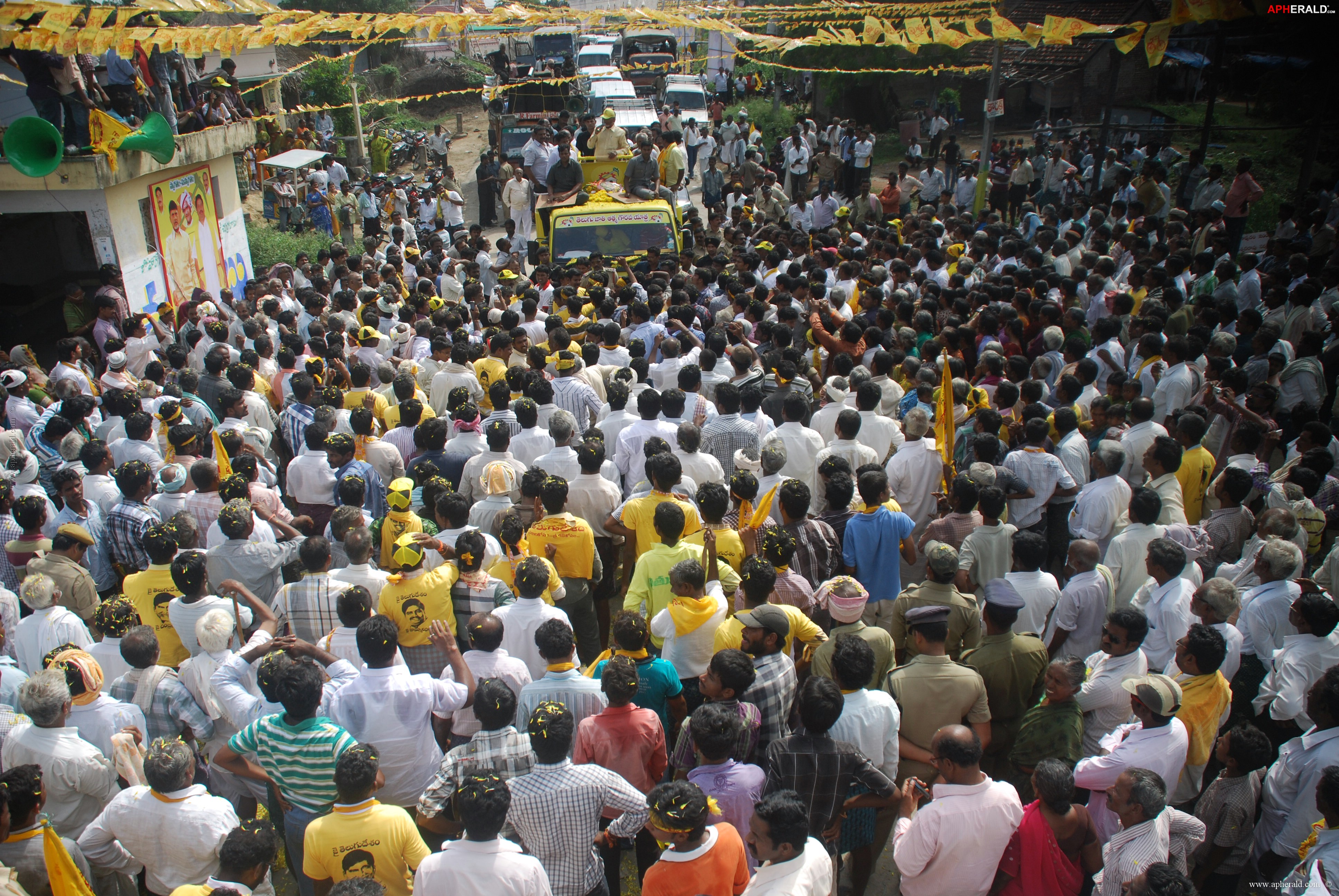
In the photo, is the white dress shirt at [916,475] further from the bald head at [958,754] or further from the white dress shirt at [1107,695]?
the bald head at [958,754]

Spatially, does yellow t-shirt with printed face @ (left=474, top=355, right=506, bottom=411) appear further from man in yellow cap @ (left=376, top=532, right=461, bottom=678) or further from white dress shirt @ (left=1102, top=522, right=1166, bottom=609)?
white dress shirt @ (left=1102, top=522, right=1166, bottom=609)

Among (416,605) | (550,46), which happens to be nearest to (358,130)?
(550,46)

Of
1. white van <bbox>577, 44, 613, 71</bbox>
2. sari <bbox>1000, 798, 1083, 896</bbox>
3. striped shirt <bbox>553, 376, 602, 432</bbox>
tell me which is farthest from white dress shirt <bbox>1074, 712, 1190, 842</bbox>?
white van <bbox>577, 44, 613, 71</bbox>

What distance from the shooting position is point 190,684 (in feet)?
14.0

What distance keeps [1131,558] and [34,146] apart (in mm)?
11115

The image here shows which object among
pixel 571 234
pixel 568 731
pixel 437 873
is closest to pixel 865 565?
pixel 568 731

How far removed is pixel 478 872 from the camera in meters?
3.10

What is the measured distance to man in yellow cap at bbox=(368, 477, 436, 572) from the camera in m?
5.27

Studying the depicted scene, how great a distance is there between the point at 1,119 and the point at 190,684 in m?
12.3

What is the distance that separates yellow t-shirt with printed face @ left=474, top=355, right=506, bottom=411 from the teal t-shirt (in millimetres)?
4058

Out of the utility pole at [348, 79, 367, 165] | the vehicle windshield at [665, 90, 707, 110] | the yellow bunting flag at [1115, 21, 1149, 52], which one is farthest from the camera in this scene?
the vehicle windshield at [665, 90, 707, 110]

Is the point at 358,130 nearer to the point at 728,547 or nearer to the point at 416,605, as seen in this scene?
the point at 416,605

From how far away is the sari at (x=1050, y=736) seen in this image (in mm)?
3932

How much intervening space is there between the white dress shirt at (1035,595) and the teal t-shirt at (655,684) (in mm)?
1869
